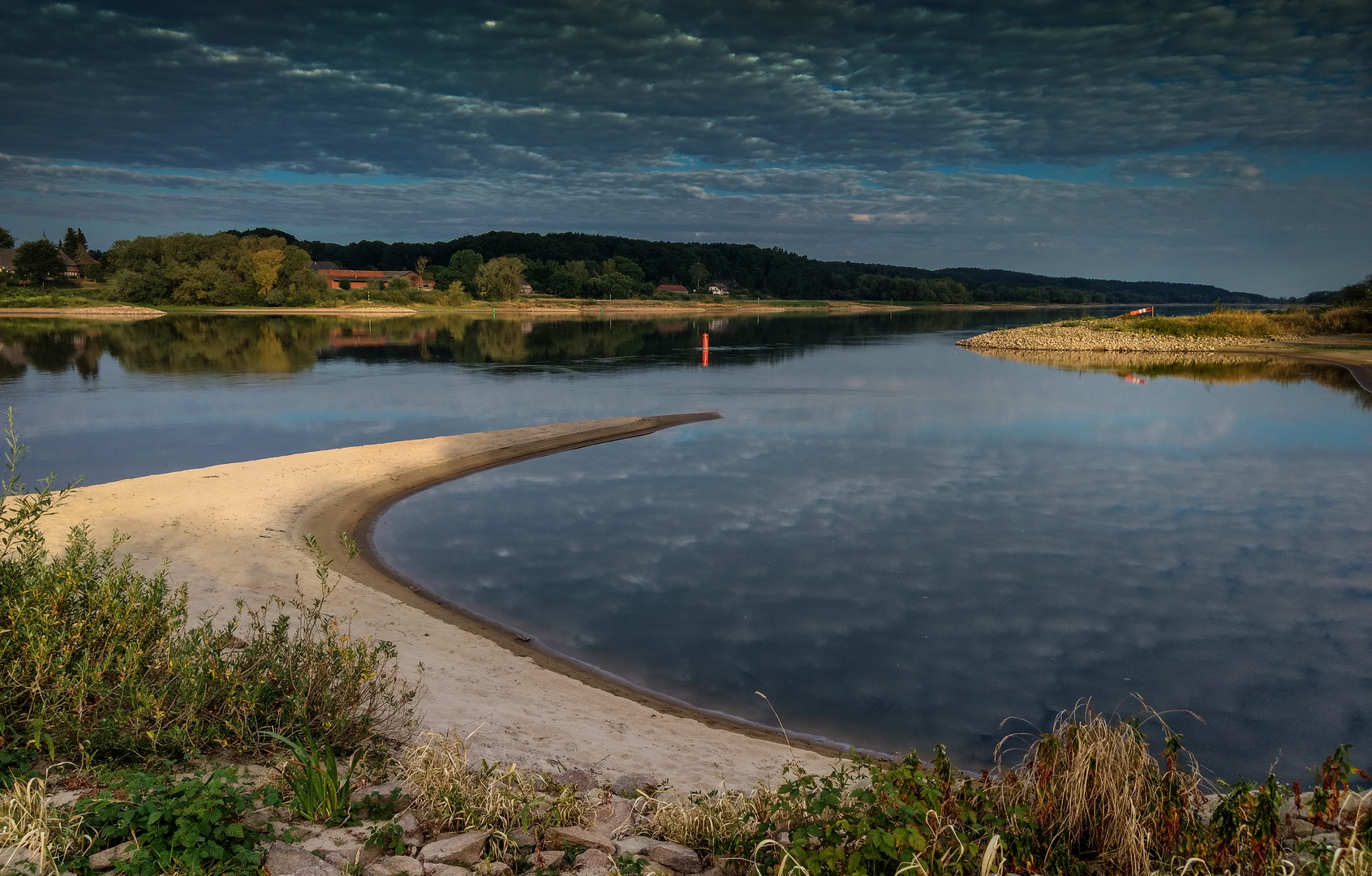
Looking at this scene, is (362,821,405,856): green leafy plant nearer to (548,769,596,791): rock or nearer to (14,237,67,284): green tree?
(548,769,596,791): rock

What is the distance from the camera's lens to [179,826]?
14.2ft

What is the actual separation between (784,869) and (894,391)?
3649 centimetres

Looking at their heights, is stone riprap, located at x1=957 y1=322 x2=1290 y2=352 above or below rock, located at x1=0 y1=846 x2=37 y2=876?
above

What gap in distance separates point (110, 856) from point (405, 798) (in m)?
1.57

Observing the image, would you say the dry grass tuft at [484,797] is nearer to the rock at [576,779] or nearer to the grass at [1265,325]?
the rock at [576,779]

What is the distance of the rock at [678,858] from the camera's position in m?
4.85

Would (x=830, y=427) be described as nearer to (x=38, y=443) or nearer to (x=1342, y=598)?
(x=1342, y=598)

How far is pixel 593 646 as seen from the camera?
35.3 ft

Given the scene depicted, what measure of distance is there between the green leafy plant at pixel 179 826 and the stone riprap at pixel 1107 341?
2843 inches

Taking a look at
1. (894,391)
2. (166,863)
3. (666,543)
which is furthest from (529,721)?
(894,391)

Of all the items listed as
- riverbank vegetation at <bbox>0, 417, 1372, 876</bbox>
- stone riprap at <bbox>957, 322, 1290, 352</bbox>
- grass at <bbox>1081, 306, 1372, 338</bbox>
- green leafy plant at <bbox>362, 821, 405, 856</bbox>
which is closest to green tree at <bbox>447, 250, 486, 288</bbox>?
stone riprap at <bbox>957, 322, 1290, 352</bbox>

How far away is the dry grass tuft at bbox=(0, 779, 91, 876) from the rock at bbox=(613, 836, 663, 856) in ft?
9.34

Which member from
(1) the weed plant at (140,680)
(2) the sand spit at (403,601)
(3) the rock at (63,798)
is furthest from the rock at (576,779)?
(3) the rock at (63,798)

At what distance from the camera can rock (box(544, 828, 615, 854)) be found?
16.3 ft
